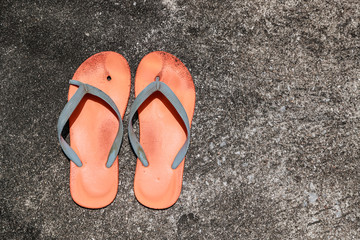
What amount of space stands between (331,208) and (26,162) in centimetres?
145

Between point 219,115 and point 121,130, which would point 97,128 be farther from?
point 219,115

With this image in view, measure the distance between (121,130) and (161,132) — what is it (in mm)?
197

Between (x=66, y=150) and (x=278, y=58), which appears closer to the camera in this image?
(x=66, y=150)

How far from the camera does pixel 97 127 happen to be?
1.49 meters

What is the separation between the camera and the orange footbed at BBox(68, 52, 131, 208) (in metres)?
1.44

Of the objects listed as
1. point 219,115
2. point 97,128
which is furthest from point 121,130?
point 219,115

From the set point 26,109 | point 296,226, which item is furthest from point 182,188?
point 26,109

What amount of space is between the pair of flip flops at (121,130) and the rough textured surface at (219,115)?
55mm

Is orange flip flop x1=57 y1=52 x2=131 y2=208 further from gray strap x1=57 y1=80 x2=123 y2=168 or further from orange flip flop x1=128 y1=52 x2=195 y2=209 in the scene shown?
orange flip flop x1=128 y1=52 x2=195 y2=209

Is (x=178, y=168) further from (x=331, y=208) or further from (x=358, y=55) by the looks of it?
(x=358, y=55)

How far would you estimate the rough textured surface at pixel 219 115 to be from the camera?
1449mm

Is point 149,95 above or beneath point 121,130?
above

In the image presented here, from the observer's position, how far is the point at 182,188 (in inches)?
58.0

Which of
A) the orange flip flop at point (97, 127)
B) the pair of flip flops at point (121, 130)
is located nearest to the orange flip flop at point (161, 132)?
the pair of flip flops at point (121, 130)
